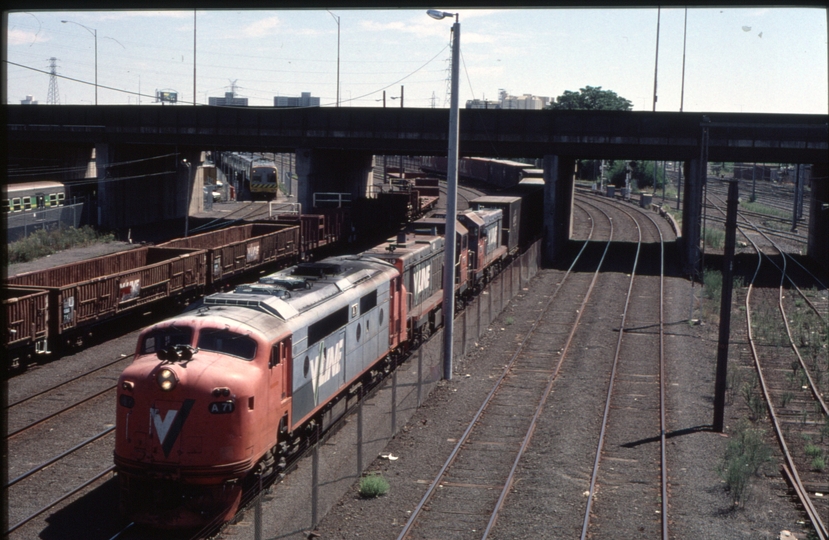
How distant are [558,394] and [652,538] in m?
9.20

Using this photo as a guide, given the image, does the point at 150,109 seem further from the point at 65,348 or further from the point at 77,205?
the point at 65,348

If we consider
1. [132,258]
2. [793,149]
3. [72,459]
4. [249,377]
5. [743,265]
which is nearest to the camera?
[249,377]

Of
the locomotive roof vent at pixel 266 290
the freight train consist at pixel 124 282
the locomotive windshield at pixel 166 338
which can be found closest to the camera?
the locomotive windshield at pixel 166 338

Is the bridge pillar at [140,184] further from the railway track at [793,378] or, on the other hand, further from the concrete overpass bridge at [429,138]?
the railway track at [793,378]

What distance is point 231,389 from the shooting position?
12.5m

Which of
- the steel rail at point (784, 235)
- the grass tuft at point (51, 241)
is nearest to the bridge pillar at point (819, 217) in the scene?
the steel rail at point (784, 235)

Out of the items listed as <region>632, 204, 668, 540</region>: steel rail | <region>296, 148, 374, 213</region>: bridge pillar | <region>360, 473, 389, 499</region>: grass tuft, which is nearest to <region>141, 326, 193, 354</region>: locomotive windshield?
<region>360, 473, 389, 499</region>: grass tuft

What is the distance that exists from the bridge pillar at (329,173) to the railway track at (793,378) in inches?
1133

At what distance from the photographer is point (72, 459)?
16.6m

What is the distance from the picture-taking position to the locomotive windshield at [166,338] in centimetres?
1336

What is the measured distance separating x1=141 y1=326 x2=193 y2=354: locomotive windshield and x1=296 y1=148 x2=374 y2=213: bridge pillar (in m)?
40.3

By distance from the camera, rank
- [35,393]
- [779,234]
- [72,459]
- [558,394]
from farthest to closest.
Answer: [779,234], [558,394], [35,393], [72,459]

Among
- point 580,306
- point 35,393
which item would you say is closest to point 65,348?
point 35,393

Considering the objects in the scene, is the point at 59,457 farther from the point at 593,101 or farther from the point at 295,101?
the point at 593,101
